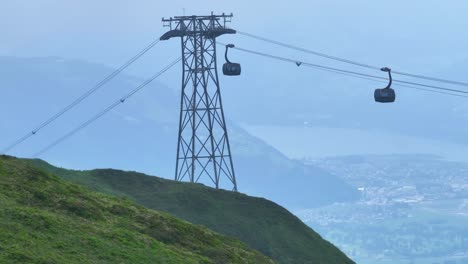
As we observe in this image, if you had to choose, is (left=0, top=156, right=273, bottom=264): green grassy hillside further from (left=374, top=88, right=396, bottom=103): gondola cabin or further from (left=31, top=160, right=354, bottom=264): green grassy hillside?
(left=374, top=88, right=396, bottom=103): gondola cabin

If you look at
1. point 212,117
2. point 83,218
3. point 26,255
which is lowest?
point 26,255

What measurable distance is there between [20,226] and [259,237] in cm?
2837

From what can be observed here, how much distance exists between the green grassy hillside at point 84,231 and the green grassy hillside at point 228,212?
458 inches

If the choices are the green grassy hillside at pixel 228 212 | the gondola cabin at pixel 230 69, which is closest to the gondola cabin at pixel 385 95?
the green grassy hillside at pixel 228 212

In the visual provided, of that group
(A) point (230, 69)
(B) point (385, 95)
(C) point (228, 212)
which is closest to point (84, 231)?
(B) point (385, 95)

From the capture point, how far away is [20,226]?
43.4 m

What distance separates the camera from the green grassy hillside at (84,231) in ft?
140

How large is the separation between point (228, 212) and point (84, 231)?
27.7 metres

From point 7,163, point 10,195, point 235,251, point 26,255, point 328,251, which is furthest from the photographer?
point 328,251

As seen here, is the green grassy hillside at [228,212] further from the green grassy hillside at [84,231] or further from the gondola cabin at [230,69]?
the green grassy hillside at [84,231]

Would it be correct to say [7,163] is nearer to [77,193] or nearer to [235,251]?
[77,193]

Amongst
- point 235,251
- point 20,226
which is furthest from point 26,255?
point 235,251

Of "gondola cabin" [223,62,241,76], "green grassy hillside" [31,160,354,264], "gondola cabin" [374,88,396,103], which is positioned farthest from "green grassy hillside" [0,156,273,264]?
"gondola cabin" [223,62,241,76]

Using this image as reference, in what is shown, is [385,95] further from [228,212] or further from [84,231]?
[84,231]
